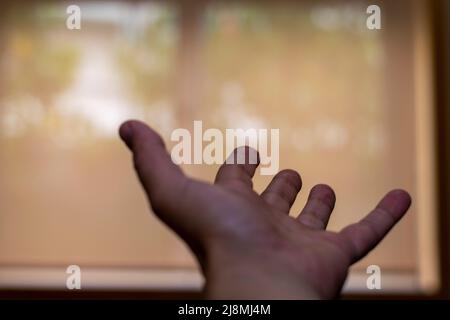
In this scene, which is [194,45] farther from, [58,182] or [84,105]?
[58,182]

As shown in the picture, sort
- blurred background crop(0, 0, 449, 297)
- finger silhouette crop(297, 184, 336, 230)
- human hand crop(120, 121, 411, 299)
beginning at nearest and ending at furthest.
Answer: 1. human hand crop(120, 121, 411, 299)
2. finger silhouette crop(297, 184, 336, 230)
3. blurred background crop(0, 0, 449, 297)

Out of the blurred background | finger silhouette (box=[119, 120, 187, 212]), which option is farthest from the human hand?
the blurred background

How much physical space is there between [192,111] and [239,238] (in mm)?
1521

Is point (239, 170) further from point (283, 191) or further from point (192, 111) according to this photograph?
point (192, 111)

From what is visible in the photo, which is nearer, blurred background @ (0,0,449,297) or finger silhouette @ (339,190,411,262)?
finger silhouette @ (339,190,411,262)

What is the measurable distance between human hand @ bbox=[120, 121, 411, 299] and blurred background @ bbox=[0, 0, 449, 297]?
1416 millimetres

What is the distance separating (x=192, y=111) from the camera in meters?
1.95

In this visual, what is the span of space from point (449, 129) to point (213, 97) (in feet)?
2.95

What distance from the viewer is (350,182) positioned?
6.38ft

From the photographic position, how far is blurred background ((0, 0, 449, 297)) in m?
1.92

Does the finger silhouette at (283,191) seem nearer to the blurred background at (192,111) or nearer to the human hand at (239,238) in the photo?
the human hand at (239,238)

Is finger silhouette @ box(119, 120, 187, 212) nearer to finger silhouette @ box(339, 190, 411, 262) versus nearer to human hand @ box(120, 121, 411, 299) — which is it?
human hand @ box(120, 121, 411, 299)

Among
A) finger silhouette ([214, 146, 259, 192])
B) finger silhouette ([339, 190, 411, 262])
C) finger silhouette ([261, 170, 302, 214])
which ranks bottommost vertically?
finger silhouette ([339, 190, 411, 262])

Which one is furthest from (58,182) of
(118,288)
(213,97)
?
(213,97)
